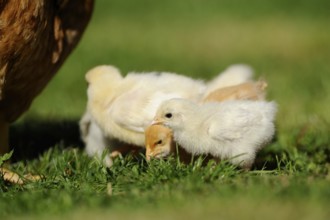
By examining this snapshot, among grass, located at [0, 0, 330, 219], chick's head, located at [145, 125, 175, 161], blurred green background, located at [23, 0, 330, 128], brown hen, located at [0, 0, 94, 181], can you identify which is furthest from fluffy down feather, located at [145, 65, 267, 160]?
blurred green background, located at [23, 0, 330, 128]

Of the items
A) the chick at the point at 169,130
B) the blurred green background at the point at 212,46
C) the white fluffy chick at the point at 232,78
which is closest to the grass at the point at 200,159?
the blurred green background at the point at 212,46

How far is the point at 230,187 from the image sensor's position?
4.11m

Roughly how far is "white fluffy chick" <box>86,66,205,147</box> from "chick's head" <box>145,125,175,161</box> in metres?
0.21

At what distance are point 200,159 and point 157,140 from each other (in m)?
0.40

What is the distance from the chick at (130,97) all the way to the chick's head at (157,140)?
208mm

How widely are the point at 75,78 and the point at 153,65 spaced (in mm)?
1161

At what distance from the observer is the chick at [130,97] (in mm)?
5332

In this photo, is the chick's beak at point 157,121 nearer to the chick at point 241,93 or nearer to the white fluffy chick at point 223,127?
the white fluffy chick at point 223,127

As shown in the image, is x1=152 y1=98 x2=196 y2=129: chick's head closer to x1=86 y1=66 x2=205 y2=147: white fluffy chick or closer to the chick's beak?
the chick's beak

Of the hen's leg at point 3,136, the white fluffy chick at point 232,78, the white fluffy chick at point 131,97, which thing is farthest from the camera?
the white fluffy chick at point 232,78

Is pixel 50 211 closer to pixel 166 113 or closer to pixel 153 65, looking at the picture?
pixel 166 113

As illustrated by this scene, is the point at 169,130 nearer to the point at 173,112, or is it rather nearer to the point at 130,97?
the point at 173,112

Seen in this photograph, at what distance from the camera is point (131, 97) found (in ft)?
17.8

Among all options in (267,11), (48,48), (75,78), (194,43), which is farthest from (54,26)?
(267,11)
